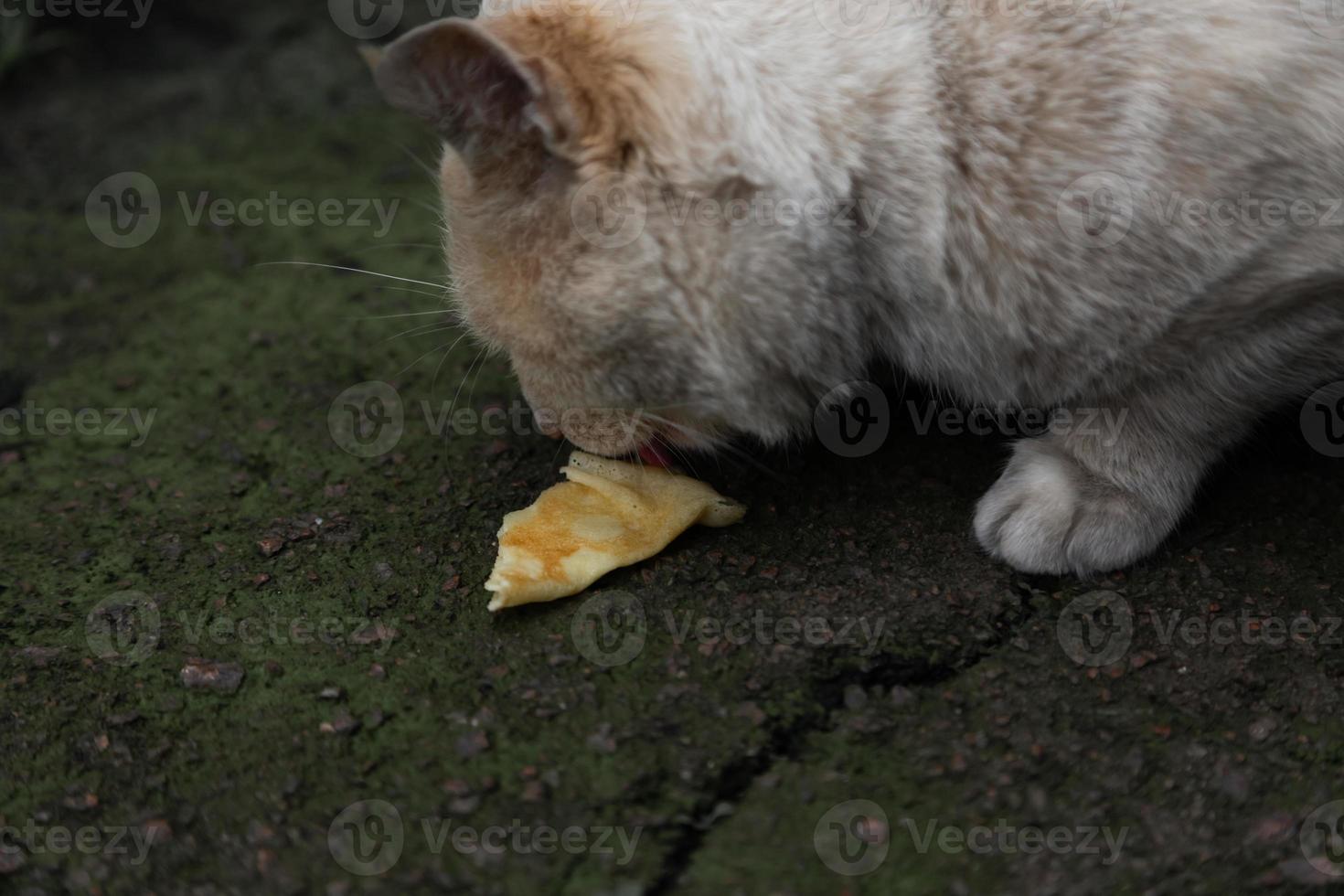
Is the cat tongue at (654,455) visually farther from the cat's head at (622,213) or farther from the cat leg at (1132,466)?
the cat leg at (1132,466)

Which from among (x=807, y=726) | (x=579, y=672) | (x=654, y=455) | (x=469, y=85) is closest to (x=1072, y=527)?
(x=807, y=726)

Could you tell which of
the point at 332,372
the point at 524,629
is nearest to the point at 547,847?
Result: the point at 524,629

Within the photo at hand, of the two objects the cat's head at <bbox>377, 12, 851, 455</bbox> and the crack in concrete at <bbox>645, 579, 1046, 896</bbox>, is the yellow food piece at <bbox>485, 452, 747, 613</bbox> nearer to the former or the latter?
the cat's head at <bbox>377, 12, 851, 455</bbox>

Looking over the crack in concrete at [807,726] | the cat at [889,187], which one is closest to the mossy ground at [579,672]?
the crack in concrete at [807,726]

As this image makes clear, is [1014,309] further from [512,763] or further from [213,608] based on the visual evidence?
[213,608]

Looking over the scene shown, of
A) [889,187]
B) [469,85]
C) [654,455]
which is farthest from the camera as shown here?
[654,455]

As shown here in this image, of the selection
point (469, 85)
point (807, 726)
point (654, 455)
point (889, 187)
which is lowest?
point (807, 726)

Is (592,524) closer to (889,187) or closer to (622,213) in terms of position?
(622,213)
